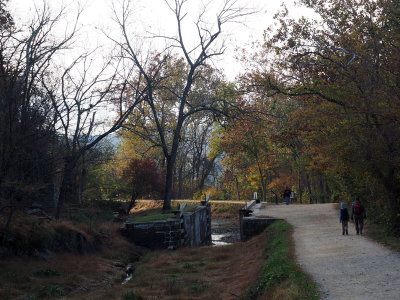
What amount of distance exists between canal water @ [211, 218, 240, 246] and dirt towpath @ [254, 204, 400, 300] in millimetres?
8367

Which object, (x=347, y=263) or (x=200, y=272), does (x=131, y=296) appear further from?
(x=347, y=263)

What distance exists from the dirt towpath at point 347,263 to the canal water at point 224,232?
8367 mm

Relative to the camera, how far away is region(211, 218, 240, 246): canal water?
88.5ft

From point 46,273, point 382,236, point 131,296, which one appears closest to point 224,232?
point 382,236

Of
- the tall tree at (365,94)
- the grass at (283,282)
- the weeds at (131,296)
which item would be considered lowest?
the weeds at (131,296)

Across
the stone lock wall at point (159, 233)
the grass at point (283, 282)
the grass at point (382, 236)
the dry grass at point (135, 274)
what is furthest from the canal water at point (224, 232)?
the grass at point (283, 282)

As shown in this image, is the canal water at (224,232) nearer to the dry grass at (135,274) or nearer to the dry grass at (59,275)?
the dry grass at (135,274)

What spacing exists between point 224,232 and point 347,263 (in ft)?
66.7

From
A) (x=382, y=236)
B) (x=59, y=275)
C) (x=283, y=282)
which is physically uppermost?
(x=382, y=236)

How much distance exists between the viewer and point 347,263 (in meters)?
11.3

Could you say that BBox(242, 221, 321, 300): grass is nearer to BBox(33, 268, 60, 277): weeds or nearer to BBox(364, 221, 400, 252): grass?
BBox(364, 221, 400, 252): grass

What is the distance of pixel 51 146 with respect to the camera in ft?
55.4

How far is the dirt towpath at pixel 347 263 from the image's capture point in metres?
8.54

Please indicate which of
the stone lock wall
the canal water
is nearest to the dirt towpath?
the stone lock wall
